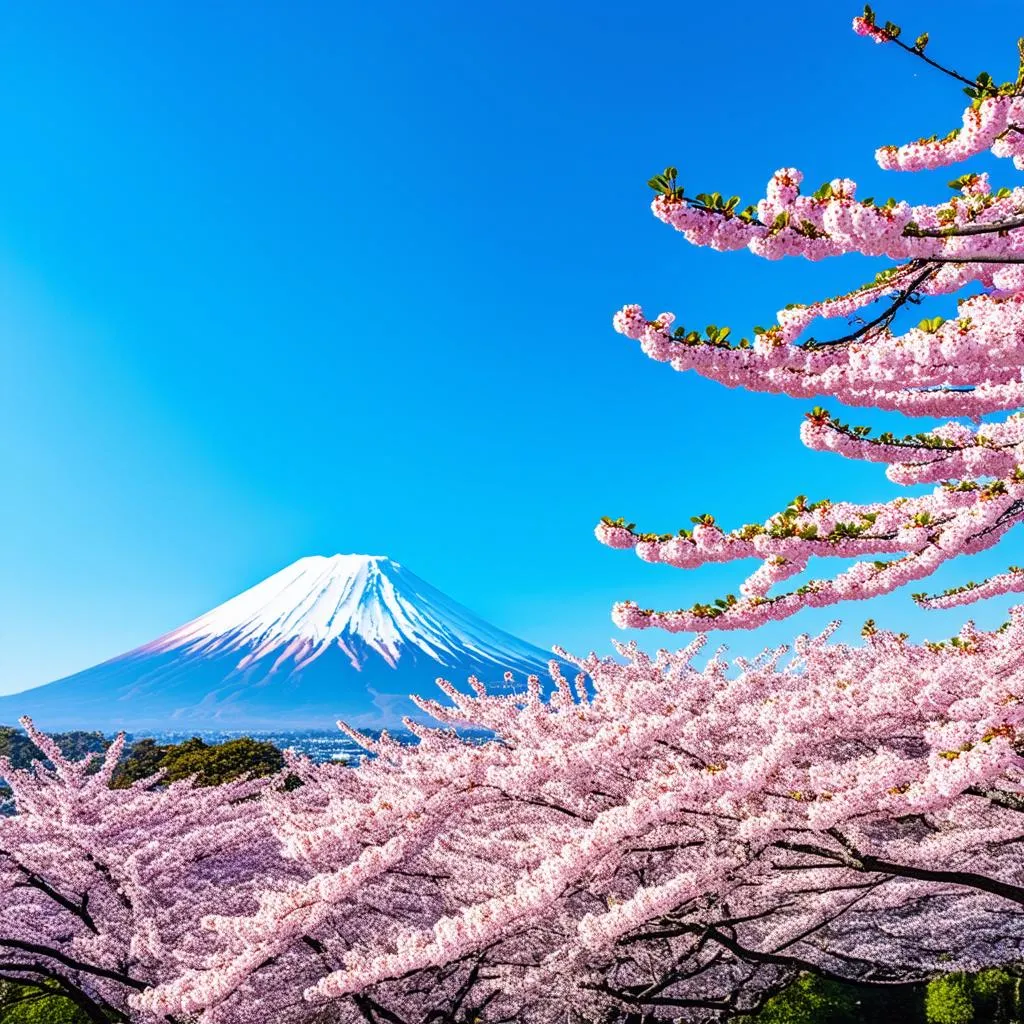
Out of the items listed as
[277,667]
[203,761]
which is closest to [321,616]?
[277,667]

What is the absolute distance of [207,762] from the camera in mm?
27078

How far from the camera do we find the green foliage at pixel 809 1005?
1262 cm

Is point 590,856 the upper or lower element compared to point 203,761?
lower

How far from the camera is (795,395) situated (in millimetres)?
4988

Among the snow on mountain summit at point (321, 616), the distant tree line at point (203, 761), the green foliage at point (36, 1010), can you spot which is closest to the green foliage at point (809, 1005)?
the green foliage at point (36, 1010)

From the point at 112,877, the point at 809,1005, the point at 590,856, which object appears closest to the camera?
the point at 590,856

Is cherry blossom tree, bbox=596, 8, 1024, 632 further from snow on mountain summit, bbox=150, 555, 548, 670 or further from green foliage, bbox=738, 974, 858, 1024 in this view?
snow on mountain summit, bbox=150, 555, 548, 670

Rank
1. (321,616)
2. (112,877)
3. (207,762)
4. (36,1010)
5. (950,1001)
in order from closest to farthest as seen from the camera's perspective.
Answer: (112,877) → (950,1001) → (36,1010) → (207,762) → (321,616)

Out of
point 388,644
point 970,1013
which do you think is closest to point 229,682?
point 388,644

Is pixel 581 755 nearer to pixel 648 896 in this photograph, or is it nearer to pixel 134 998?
pixel 648 896

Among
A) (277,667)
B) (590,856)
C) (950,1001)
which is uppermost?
(277,667)

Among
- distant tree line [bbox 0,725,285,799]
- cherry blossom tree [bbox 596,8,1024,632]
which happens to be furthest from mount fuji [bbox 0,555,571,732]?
cherry blossom tree [bbox 596,8,1024,632]

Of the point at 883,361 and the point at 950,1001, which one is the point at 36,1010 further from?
the point at 883,361

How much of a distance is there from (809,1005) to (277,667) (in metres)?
156
